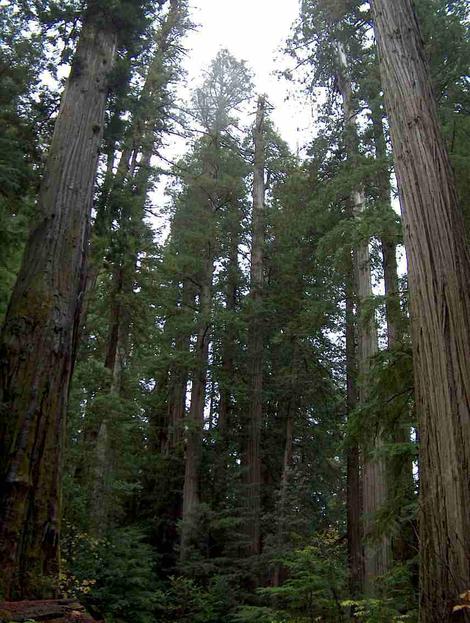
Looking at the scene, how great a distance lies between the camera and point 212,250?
18719 mm

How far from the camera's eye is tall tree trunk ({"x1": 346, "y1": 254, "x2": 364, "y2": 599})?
11070 mm

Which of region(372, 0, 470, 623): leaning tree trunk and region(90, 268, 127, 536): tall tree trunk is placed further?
region(90, 268, 127, 536): tall tree trunk

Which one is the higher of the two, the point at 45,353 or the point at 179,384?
the point at 179,384

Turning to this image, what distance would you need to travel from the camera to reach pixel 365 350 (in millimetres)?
10688

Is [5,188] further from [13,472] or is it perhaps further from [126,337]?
[126,337]

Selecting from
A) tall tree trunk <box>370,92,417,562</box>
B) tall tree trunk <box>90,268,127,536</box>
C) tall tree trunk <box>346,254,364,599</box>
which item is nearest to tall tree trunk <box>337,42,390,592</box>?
tall tree trunk <box>370,92,417,562</box>

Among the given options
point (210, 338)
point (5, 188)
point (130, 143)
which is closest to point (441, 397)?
point (5, 188)

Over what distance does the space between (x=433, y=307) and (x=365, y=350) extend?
6.76 metres

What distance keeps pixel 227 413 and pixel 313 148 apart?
31.0 ft

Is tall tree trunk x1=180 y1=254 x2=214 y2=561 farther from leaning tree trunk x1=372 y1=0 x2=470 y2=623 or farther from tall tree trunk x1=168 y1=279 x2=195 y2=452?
leaning tree trunk x1=372 y1=0 x2=470 y2=623

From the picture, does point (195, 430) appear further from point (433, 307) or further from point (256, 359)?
point (433, 307)

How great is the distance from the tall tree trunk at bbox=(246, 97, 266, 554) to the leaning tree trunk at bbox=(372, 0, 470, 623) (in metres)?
10.1

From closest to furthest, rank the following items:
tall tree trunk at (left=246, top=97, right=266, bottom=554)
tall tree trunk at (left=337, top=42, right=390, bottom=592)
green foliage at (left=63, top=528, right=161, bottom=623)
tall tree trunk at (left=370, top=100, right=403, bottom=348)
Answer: tall tree trunk at (left=337, top=42, right=390, bottom=592) < green foliage at (left=63, top=528, right=161, bottom=623) < tall tree trunk at (left=370, top=100, right=403, bottom=348) < tall tree trunk at (left=246, top=97, right=266, bottom=554)

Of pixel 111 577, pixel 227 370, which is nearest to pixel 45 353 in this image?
pixel 111 577
